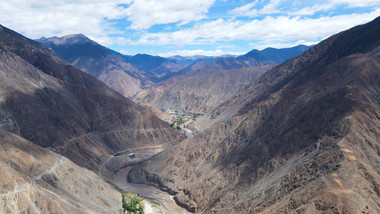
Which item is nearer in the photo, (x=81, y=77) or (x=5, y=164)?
(x=5, y=164)

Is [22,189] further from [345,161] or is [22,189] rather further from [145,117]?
[145,117]

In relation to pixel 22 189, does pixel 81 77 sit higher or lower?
higher

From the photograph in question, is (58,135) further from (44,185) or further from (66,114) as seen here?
(44,185)

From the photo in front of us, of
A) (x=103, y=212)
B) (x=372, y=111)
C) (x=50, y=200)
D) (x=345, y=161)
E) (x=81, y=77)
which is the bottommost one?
(x=103, y=212)

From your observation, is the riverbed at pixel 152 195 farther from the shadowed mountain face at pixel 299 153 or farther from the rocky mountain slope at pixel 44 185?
the rocky mountain slope at pixel 44 185

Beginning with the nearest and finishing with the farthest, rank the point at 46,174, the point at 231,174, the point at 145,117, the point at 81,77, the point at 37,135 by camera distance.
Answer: the point at 46,174 → the point at 231,174 → the point at 37,135 → the point at 145,117 → the point at 81,77

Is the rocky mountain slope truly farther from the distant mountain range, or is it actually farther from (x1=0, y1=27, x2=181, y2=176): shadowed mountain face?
(x1=0, y1=27, x2=181, y2=176): shadowed mountain face

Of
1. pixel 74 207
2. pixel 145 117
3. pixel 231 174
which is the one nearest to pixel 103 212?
pixel 74 207
